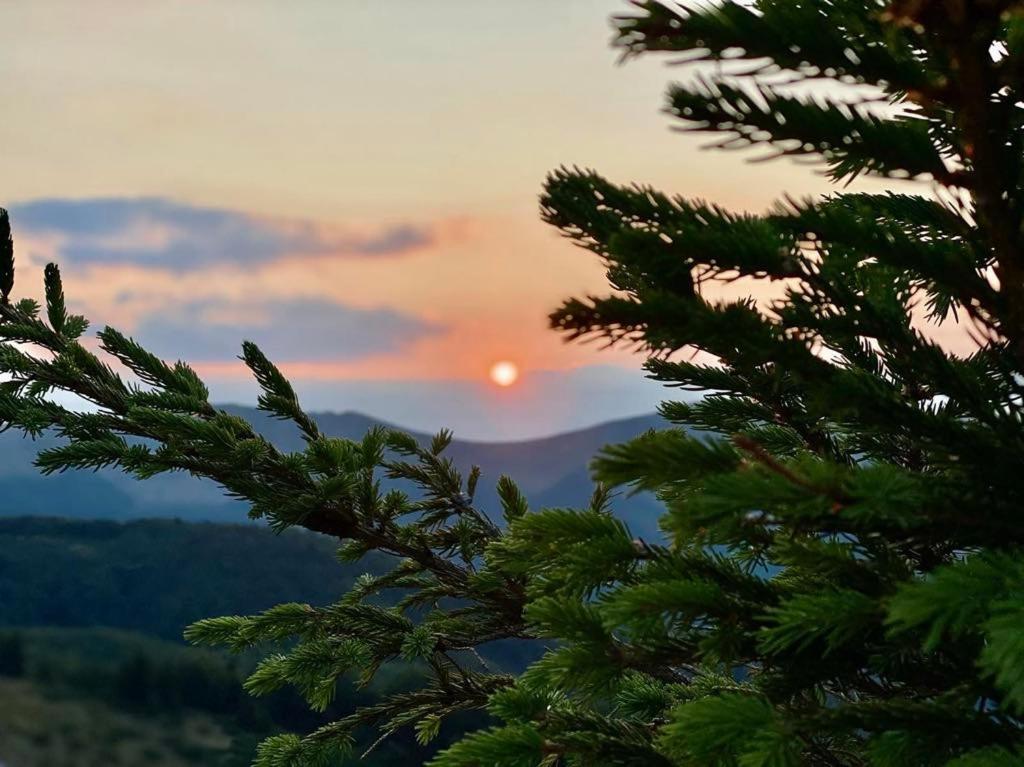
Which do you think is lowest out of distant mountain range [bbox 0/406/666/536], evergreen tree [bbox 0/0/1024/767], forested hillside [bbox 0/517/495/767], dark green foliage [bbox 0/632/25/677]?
forested hillside [bbox 0/517/495/767]

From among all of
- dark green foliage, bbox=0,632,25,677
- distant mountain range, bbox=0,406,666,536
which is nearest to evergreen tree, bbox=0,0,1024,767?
dark green foliage, bbox=0,632,25,677

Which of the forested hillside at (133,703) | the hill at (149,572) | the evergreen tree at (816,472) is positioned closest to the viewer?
the evergreen tree at (816,472)

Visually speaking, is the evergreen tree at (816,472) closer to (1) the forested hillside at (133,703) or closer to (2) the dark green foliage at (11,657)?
(1) the forested hillside at (133,703)

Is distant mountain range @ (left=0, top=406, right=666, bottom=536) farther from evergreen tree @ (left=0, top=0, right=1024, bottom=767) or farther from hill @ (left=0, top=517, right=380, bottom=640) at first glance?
evergreen tree @ (left=0, top=0, right=1024, bottom=767)

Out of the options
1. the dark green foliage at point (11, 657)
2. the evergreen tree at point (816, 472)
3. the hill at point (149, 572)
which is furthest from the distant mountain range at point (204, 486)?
the evergreen tree at point (816, 472)

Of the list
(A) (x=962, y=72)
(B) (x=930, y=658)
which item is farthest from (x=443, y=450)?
(A) (x=962, y=72)

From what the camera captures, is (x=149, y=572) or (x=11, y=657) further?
(x=149, y=572)

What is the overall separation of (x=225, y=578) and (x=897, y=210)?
34.7m

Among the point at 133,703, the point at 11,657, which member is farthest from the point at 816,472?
the point at 11,657

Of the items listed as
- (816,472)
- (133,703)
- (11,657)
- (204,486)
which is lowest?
(133,703)

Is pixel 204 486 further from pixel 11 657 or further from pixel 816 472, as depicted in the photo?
pixel 816 472

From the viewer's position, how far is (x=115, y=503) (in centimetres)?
9162

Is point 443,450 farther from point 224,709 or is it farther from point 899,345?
point 224,709

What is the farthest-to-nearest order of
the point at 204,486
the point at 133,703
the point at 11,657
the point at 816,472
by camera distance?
1. the point at 204,486
2. the point at 11,657
3. the point at 133,703
4. the point at 816,472
